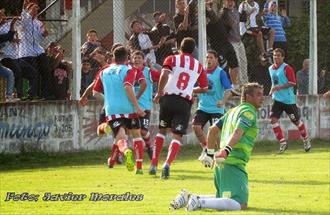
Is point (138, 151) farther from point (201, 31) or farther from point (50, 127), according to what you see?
point (201, 31)

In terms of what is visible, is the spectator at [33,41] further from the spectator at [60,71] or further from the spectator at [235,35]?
the spectator at [235,35]

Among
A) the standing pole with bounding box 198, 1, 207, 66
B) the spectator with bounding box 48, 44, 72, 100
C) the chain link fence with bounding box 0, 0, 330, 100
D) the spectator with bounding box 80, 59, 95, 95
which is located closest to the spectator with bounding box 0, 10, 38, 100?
the chain link fence with bounding box 0, 0, 330, 100

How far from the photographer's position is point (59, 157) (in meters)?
21.3

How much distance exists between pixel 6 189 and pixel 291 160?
24.8ft

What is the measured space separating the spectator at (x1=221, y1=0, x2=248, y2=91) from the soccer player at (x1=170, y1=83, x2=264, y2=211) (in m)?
12.1

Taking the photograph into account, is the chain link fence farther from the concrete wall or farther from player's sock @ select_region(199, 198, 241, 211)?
player's sock @ select_region(199, 198, 241, 211)

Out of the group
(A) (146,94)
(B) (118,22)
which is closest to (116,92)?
(A) (146,94)

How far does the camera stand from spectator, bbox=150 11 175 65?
909 inches

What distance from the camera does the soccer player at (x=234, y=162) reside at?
1166 cm

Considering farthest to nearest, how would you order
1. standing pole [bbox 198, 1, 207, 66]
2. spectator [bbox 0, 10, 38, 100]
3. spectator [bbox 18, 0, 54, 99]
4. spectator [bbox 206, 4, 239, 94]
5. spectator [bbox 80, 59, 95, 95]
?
spectator [bbox 206, 4, 239, 94]
standing pole [bbox 198, 1, 207, 66]
spectator [bbox 80, 59, 95, 95]
spectator [bbox 18, 0, 54, 99]
spectator [bbox 0, 10, 38, 100]

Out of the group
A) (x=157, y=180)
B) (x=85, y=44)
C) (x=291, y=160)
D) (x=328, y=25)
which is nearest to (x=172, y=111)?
(x=157, y=180)

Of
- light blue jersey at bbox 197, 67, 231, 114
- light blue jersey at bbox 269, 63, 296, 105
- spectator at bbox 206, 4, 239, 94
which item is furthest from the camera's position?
spectator at bbox 206, 4, 239, 94

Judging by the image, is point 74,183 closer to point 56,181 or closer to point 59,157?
point 56,181

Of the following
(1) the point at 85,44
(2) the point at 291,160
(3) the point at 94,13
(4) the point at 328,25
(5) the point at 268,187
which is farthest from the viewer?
(4) the point at 328,25
